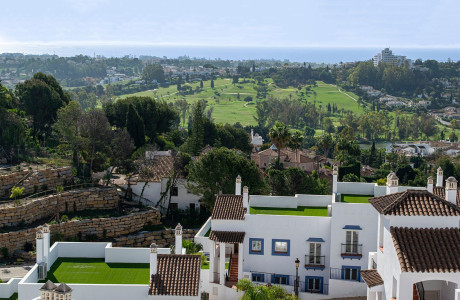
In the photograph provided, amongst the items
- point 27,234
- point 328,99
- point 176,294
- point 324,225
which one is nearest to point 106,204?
point 27,234

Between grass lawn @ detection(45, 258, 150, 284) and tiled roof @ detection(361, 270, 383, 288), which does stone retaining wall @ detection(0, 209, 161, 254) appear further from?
tiled roof @ detection(361, 270, 383, 288)

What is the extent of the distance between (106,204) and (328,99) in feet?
465

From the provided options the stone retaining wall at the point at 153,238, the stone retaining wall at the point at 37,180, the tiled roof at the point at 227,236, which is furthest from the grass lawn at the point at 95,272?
the stone retaining wall at the point at 37,180

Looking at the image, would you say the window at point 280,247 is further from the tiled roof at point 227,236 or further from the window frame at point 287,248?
the tiled roof at point 227,236

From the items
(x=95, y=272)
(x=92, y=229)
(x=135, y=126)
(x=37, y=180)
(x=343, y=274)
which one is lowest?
(x=92, y=229)

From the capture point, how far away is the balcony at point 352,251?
2708cm

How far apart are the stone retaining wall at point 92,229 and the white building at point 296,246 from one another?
10867mm

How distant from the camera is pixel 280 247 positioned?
2798 cm

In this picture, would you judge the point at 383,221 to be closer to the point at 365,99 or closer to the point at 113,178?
the point at 113,178

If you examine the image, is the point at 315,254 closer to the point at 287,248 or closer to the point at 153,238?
the point at 287,248

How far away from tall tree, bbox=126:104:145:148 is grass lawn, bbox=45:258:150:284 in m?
30.2

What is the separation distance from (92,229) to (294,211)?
Result: 13.1 metres

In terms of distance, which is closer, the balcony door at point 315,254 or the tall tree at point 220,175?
the balcony door at point 315,254

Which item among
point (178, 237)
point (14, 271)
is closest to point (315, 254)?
point (178, 237)
